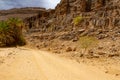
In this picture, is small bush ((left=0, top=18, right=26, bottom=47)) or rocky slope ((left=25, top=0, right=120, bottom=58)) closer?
rocky slope ((left=25, top=0, right=120, bottom=58))

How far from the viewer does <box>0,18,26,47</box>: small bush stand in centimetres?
6988

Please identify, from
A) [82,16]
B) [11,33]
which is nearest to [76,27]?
[82,16]

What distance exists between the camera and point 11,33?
72.3 metres

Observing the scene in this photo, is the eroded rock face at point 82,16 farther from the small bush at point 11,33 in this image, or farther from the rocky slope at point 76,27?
the small bush at point 11,33

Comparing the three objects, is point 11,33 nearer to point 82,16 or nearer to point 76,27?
point 76,27

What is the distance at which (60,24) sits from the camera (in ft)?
299

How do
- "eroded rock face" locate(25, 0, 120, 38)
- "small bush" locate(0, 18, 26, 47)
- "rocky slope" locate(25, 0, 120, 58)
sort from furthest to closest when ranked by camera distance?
"small bush" locate(0, 18, 26, 47) → "eroded rock face" locate(25, 0, 120, 38) → "rocky slope" locate(25, 0, 120, 58)

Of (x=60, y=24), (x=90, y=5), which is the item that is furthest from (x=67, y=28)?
(x=90, y=5)

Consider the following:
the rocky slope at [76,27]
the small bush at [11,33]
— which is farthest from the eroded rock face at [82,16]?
the small bush at [11,33]

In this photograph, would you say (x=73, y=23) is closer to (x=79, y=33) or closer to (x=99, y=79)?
(x=79, y=33)

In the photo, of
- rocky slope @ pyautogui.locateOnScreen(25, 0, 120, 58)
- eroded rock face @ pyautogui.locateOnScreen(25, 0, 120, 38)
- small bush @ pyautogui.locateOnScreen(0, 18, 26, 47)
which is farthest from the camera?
small bush @ pyautogui.locateOnScreen(0, 18, 26, 47)

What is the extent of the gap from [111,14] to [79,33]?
37.2ft

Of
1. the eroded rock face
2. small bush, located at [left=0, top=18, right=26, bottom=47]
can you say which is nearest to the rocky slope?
the eroded rock face

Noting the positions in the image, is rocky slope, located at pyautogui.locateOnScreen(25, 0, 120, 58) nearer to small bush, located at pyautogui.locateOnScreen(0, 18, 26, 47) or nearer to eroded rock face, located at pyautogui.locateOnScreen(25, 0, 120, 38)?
eroded rock face, located at pyautogui.locateOnScreen(25, 0, 120, 38)
